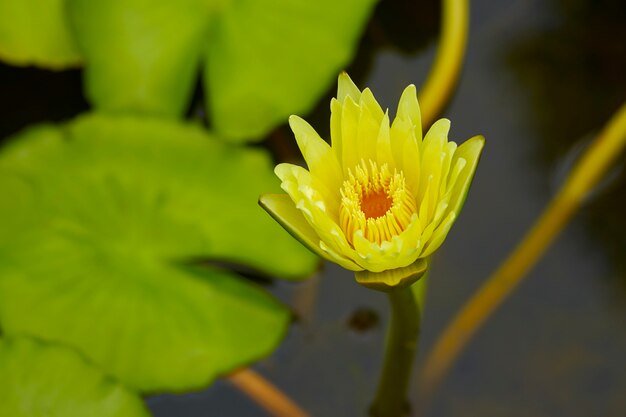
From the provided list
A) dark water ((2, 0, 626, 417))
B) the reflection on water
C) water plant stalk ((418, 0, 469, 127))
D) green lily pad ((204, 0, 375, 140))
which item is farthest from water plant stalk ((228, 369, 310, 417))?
the reflection on water

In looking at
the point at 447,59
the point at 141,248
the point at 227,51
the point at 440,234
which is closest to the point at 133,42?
the point at 227,51

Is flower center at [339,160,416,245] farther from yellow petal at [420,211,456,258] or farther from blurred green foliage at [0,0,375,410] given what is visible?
blurred green foliage at [0,0,375,410]

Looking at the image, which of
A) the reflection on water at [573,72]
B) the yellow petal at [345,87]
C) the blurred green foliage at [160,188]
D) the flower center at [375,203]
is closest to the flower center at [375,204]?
the flower center at [375,203]

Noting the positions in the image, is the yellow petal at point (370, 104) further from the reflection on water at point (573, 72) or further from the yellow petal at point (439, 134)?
the reflection on water at point (573, 72)

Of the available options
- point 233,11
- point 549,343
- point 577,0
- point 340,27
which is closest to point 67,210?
point 233,11

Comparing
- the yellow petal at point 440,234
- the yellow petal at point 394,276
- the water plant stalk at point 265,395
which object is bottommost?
the water plant stalk at point 265,395

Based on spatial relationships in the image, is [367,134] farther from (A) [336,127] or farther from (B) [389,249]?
(B) [389,249]
